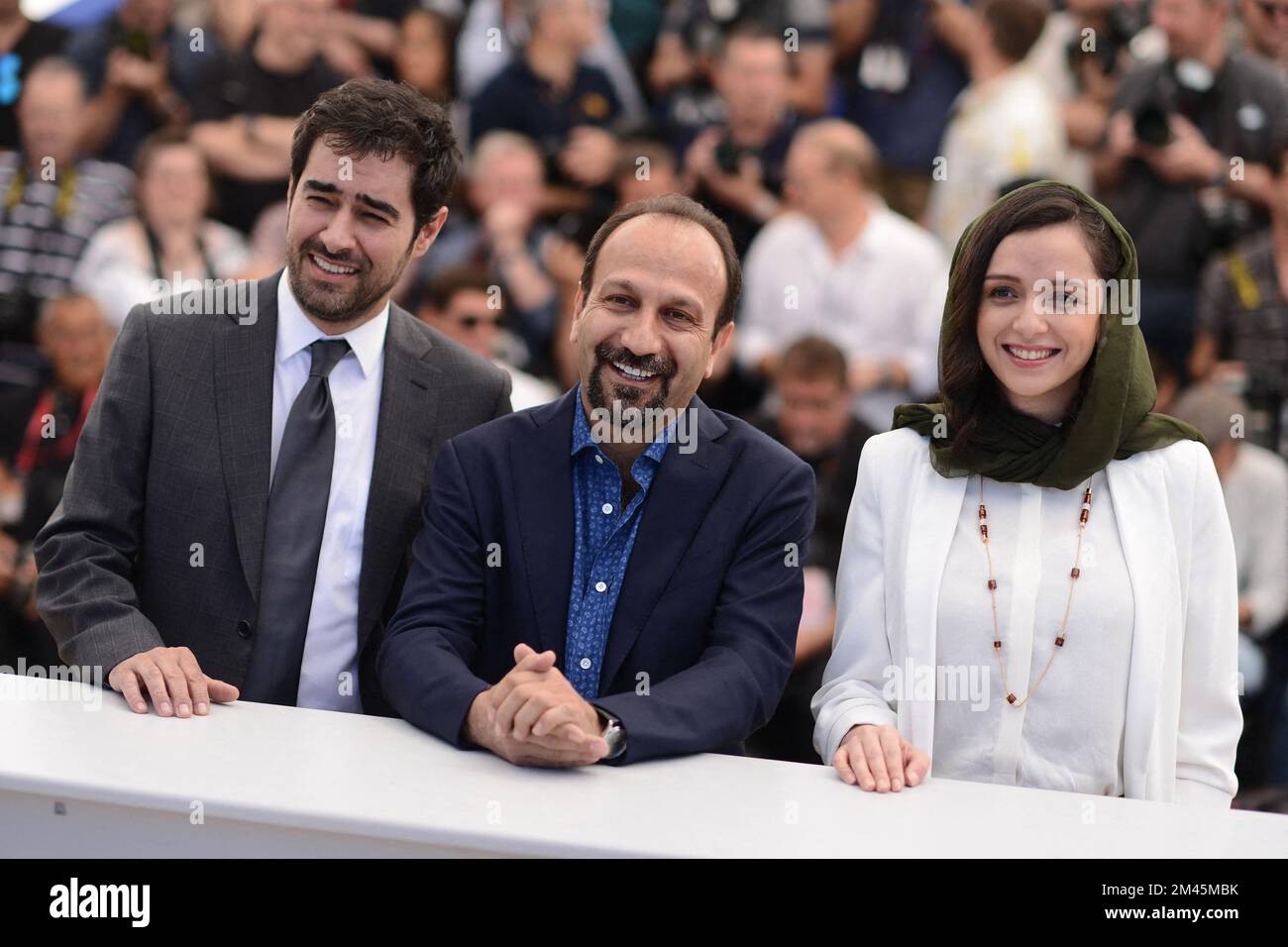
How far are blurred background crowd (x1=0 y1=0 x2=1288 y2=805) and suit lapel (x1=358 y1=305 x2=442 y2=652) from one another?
2.02 m

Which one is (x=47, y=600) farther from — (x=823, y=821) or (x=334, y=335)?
(x=823, y=821)

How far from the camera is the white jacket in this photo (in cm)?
216

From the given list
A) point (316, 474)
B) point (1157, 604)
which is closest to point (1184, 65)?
point (1157, 604)

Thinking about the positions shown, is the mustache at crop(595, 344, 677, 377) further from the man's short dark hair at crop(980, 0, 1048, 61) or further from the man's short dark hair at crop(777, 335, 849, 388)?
the man's short dark hair at crop(980, 0, 1048, 61)

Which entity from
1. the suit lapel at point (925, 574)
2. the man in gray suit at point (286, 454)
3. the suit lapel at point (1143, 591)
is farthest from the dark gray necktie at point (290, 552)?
the suit lapel at point (1143, 591)

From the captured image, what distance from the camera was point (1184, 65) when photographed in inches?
187

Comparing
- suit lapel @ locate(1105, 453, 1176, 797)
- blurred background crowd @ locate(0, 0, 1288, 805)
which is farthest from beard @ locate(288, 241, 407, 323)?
blurred background crowd @ locate(0, 0, 1288, 805)

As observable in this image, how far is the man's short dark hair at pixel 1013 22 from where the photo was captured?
4.83 meters

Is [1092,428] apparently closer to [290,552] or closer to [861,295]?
[290,552]

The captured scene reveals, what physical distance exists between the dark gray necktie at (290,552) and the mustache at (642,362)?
57cm

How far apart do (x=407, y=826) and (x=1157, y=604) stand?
1197 millimetres

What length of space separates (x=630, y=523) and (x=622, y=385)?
22cm

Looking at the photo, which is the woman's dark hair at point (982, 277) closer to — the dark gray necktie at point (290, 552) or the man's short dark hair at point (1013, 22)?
the dark gray necktie at point (290, 552)
